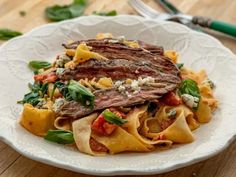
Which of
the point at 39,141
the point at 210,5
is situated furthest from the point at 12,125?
the point at 210,5

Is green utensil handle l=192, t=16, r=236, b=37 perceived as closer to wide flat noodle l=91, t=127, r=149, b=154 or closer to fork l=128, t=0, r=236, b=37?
fork l=128, t=0, r=236, b=37

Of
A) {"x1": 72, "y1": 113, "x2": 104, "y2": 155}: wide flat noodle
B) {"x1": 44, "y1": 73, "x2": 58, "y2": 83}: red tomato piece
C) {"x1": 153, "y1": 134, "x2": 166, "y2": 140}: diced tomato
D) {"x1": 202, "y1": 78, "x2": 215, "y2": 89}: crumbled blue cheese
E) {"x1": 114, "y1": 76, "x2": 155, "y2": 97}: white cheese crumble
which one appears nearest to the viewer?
{"x1": 72, "y1": 113, "x2": 104, "y2": 155}: wide flat noodle

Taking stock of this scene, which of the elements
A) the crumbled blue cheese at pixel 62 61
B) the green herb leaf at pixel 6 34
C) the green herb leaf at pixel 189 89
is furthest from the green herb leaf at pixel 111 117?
the green herb leaf at pixel 6 34

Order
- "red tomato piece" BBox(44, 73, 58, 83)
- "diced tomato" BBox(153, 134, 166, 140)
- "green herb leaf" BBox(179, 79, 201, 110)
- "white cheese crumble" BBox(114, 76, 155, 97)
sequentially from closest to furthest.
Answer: "diced tomato" BBox(153, 134, 166, 140) → "white cheese crumble" BBox(114, 76, 155, 97) → "green herb leaf" BBox(179, 79, 201, 110) → "red tomato piece" BBox(44, 73, 58, 83)

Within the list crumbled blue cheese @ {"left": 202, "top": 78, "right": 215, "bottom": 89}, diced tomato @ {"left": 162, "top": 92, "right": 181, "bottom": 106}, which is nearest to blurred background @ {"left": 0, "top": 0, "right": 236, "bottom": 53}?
crumbled blue cheese @ {"left": 202, "top": 78, "right": 215, "bottom": 89}

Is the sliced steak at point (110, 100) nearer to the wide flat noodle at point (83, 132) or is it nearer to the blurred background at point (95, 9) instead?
the wide flat noodle at point (83, 132)

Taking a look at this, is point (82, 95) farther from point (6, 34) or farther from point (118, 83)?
point (6, 34)

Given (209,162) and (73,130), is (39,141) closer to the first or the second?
(73,130)

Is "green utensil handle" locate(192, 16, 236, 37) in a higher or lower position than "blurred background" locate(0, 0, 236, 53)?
higher
